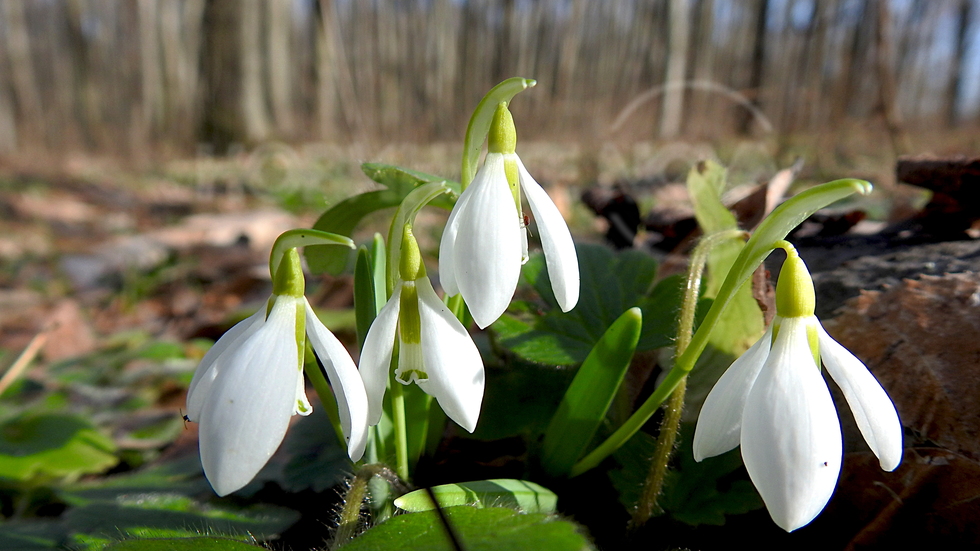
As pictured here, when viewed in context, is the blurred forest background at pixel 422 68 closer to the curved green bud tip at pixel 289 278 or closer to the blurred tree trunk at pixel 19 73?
the blurred tree trunk at pixel 19 73

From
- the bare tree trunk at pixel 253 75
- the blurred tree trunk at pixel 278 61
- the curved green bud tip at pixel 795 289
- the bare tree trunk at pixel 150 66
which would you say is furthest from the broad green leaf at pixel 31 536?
the bare tree trunk at pixel 150 66

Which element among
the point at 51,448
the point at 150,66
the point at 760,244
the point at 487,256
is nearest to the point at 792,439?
the point at 760,244

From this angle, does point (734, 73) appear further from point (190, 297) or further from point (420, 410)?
point (420, 410)

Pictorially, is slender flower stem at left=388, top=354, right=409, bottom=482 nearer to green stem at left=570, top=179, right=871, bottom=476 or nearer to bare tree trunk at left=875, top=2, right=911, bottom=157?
green stem at left=570, top=179, right=871, bottom=476

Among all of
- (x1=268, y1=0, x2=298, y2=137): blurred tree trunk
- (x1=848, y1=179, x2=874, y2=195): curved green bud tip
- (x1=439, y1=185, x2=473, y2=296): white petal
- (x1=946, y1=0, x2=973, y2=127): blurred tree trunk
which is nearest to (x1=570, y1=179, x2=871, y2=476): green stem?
(x1=848, y1=179, x2=874, y2=195): curved green bud tip

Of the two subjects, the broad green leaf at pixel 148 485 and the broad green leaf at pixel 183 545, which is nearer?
the broad green leaf at pixel 183 545

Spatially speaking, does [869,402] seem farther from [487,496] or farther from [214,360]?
[214,360]
